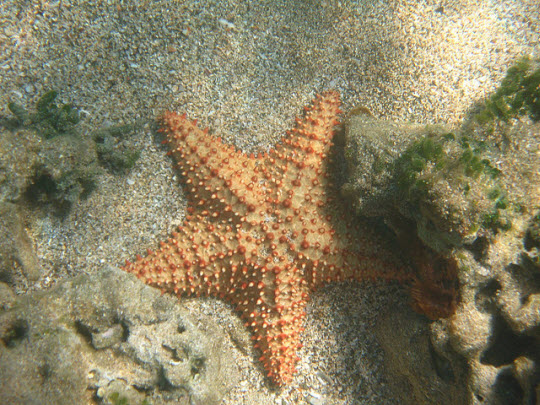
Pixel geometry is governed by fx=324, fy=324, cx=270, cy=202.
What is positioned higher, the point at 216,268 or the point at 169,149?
the point at 169,149

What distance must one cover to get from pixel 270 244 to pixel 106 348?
211 cm

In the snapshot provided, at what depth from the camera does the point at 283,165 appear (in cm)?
407

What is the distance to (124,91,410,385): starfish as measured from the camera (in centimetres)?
387

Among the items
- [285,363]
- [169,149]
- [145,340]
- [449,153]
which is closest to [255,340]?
[285,363]

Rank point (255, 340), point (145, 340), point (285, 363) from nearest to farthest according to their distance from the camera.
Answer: point (145, 340) → point (285, 363) → point (255, 340)

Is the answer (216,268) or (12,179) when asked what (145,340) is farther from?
(12,179)

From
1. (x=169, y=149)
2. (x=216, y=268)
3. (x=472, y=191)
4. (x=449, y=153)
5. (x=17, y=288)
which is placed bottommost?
(x=17, y=288)

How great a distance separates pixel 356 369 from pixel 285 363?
960 millimetres

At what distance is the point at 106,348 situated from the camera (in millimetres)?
3518

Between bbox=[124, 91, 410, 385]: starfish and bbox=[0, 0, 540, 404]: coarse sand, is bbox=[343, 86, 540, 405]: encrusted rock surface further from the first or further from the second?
bbox=[0, 0, 540, 404]: coarse sand

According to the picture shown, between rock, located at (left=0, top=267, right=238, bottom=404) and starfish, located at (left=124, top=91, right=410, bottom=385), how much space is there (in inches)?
15.2

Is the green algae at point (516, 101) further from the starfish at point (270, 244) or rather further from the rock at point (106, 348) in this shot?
the rock at point (106, 348)

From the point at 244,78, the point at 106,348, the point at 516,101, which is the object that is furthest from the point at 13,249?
the point at 516,101

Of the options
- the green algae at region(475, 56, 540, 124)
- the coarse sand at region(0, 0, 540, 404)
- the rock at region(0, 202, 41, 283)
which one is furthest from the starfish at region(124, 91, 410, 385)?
the green algae at region(475, 56, 540, 124)
